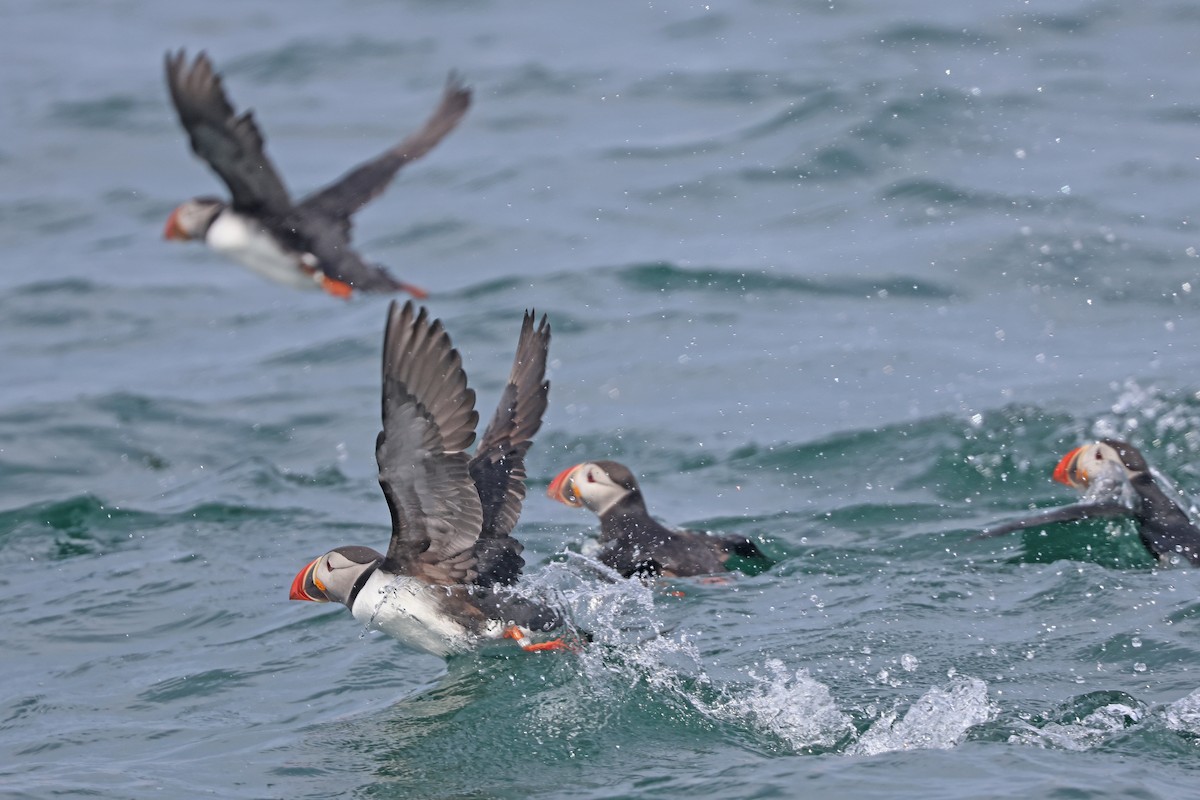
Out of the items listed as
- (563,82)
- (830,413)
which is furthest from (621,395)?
(563,82)

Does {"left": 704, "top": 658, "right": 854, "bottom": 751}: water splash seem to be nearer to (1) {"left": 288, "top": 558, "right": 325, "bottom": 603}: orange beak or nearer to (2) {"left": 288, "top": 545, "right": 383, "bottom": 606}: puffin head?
(2) {"left": 288, "top": 545, "right": 383, "bottom": 606}: puffin head

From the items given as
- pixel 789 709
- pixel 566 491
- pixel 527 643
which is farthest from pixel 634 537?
pixel 789 709

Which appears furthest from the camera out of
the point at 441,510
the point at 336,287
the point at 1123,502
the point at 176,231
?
the point at 176,231

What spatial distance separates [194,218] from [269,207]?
0.59 meters

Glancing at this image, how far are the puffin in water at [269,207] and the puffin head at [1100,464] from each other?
2790mm

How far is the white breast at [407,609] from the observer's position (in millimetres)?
5301

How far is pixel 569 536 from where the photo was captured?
7.04 metres

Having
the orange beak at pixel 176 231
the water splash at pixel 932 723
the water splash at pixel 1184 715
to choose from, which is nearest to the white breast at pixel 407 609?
the water splash at pixel 932 723

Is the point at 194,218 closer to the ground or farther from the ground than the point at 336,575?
farther from the ground

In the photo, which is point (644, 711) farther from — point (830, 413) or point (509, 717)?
point (830, 413)

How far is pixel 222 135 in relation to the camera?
6.82m

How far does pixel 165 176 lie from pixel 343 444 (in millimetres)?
5753

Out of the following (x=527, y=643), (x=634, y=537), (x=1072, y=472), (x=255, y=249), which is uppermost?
(x=255, y=249)

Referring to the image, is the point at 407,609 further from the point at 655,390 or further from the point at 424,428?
the point at 655,390
